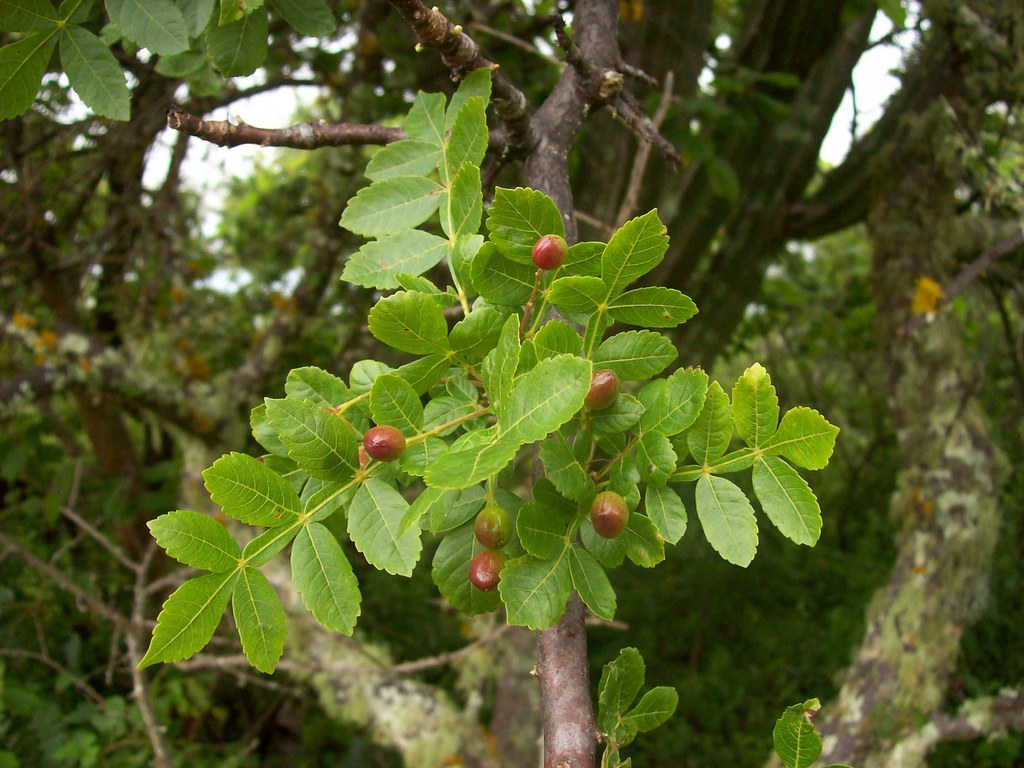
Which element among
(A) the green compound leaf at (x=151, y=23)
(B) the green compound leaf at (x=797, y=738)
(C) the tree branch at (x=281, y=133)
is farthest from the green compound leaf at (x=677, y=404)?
(A) the green compound leaf at (x=151, y=23)

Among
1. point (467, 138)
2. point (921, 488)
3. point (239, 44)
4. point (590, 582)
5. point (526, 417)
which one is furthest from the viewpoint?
point (921, 488)

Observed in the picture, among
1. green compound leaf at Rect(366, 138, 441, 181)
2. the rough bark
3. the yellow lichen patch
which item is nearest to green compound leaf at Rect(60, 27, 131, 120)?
green compound leaf at Rect(366, 138, 441, 181)

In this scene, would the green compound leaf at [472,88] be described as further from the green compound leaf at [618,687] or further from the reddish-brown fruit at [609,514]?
the green compound leaf at [618,687]

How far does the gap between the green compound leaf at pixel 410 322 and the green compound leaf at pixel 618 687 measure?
306 mm

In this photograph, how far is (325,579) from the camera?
0.65m

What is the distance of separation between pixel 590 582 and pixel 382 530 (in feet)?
0.56

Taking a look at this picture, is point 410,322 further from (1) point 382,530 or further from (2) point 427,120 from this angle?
(2) point 427,120

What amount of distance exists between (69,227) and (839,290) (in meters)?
4.07

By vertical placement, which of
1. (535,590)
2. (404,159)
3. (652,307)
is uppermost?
(404,159)

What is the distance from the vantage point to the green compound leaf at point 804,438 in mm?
650

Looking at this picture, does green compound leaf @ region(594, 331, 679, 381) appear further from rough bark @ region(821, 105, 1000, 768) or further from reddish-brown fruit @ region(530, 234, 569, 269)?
rough bark @ region(821, 105, 1000, 768)

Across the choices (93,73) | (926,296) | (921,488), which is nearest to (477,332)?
(93,73)

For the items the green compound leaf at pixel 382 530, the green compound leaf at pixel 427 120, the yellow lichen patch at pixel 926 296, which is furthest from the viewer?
the yellow lichen patch at pixel 926 296

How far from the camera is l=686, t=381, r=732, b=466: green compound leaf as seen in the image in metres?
0.66
